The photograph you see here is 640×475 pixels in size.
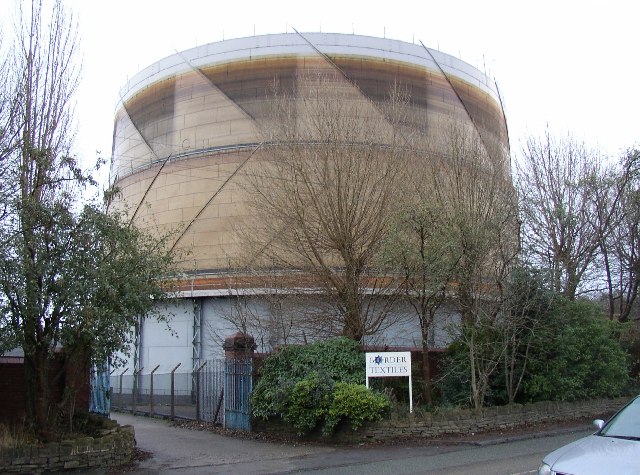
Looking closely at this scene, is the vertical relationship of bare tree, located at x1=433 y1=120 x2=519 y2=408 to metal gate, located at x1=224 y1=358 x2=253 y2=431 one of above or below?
above

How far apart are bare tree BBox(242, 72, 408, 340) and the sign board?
98.5 inches

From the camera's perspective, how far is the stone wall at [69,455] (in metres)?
10.8

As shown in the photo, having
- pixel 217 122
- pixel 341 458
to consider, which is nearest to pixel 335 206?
pixel 341 458

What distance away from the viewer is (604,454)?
20.1 feet

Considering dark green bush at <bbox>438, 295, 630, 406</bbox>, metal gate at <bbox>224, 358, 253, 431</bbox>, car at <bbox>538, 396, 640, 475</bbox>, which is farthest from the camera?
dark green bush at <bbox>438, 295, 630, 406</bbox>

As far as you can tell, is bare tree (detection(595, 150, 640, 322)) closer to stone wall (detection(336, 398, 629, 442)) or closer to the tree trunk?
stone wall (detection(336, 398, 629, 442))

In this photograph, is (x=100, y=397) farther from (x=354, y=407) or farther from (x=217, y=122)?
(x=217, y=122)

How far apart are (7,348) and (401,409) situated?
29.3 feet

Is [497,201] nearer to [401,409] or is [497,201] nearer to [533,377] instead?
[533,377]

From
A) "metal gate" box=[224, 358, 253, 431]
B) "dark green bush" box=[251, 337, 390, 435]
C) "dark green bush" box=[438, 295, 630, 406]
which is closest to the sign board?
"dark green bush" box=[251, 337, 390, 435]

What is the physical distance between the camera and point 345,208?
1783 cm

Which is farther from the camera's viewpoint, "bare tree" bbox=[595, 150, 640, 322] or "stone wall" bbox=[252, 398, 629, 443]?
"bare tree" bbox=[595, 150, 640, 322]

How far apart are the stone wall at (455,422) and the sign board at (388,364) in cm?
63

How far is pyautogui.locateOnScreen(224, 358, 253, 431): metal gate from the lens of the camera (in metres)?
16.9
